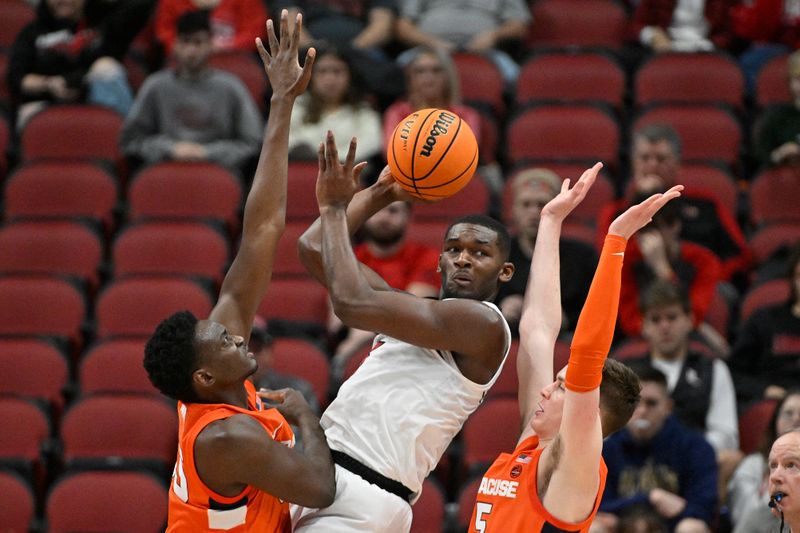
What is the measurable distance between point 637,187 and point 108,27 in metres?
4.22

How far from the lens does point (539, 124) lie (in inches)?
364

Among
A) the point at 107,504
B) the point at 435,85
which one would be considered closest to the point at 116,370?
the point at 107,504

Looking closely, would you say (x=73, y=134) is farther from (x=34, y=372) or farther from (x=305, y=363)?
(x=305, y=363)

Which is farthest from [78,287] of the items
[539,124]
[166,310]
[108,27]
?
[539,124]

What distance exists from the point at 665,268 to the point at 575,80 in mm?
2227

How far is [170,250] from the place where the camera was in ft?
28.2

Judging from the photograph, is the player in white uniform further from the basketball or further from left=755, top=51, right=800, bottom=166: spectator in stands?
left=755, top=51, right=800, bottom=166: spectator in stands

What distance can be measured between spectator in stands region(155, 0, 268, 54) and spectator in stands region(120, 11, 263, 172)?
1.01 meters

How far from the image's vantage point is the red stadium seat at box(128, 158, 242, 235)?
8898 mm

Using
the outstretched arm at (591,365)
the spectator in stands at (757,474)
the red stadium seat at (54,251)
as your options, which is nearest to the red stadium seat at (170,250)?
the red stadium seat at (54,251)

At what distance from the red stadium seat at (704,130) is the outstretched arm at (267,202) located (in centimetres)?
463

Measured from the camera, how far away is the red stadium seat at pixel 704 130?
9.19 m

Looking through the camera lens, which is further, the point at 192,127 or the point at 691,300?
the point at 192,127

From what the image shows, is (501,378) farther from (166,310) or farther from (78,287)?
(78,287)
